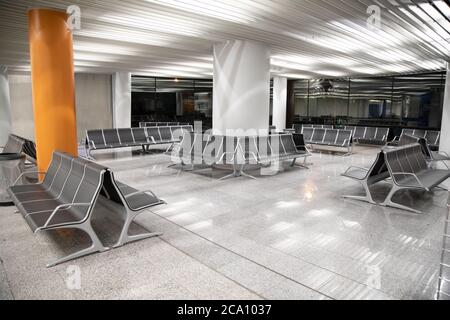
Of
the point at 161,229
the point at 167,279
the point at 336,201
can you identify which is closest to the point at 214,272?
the point at 167,279

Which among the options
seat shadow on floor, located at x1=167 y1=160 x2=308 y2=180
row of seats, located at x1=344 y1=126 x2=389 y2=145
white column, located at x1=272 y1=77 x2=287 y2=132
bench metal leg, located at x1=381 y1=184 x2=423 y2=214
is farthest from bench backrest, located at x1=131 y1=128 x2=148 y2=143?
row of seats, located at x1=344 y1=126 x2=389 y2=145

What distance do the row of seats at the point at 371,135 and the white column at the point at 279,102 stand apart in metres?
4.09

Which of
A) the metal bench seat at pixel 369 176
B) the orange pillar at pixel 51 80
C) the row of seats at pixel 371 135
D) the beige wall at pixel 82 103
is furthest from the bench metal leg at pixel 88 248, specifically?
the beige wall at pixel 82 103

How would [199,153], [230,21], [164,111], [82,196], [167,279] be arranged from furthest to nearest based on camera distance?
[164,111] < [199,153] < [230,21] < [82,196] < [167,279]

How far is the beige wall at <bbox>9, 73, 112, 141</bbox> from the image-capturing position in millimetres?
15094

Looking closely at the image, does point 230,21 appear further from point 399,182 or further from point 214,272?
point 214,272

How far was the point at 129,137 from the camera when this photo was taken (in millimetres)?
10930

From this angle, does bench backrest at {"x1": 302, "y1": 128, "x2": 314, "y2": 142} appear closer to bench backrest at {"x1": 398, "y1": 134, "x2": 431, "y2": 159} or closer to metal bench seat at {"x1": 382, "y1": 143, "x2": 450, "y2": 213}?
bench backrest at {"x1": 398, "y1": 134, "x2": 431, "y2": 159}

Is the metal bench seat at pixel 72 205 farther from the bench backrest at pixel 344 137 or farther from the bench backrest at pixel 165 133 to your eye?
the bench backrest at pixel 344 137

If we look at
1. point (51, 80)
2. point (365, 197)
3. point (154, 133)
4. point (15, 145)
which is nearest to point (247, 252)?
point (365, 197)

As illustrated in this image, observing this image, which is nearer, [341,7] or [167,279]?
[167,279]

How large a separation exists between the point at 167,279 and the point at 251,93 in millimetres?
6377

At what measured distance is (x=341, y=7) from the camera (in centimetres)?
549

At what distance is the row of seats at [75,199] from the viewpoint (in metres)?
3.43
